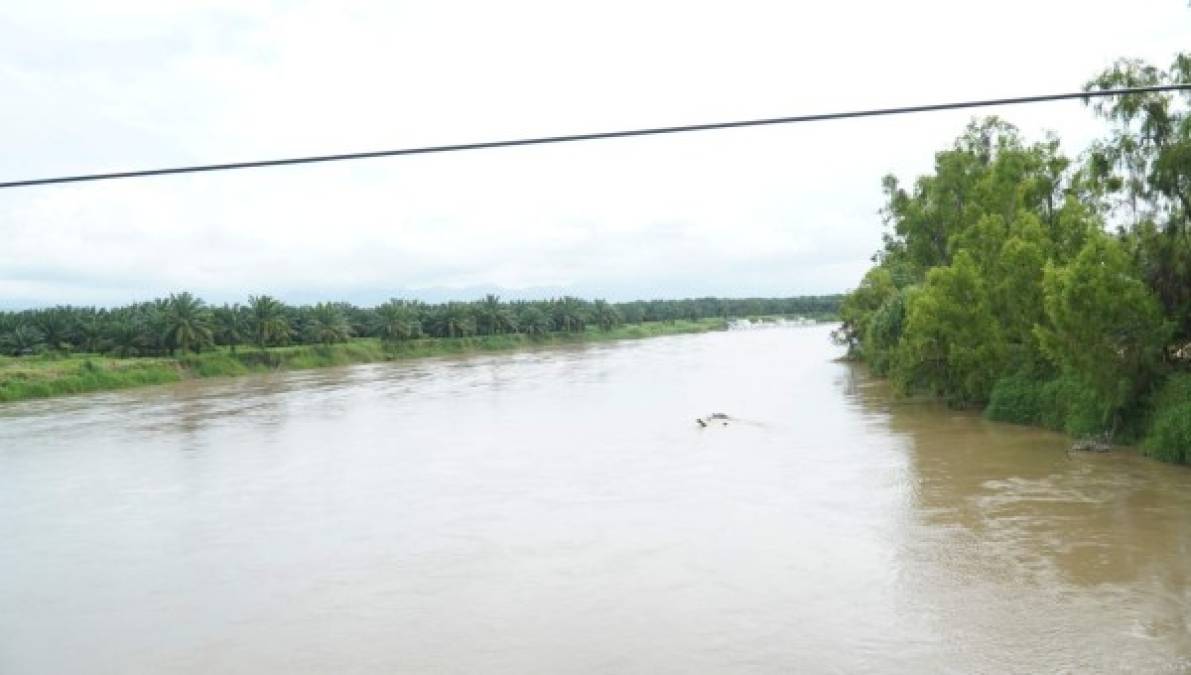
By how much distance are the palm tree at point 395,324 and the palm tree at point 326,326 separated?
131 inches

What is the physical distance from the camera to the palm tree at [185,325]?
171 ft

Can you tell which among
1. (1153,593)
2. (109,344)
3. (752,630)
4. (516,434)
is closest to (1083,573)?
(1153,593)

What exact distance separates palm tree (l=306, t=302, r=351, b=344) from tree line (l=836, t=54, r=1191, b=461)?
39730 mm

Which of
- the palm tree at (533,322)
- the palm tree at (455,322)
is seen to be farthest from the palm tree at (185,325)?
the palm tree at (533,322)

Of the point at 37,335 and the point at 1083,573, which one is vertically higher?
the point at 37,335

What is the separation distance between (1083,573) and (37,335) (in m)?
53.0

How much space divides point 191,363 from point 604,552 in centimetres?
4520

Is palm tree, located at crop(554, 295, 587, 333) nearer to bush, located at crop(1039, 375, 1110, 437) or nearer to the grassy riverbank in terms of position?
the grassy riverbank

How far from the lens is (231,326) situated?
2243 inches

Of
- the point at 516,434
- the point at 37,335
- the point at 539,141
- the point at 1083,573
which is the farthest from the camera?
the point at 37,335

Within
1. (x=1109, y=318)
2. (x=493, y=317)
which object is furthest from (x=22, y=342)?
(x=1109, y=318)

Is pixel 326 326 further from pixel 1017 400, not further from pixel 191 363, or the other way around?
pixel 1017 400

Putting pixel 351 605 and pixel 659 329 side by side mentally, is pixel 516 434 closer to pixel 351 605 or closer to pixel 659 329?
pixel 351 605

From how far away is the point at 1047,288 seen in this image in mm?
18578
